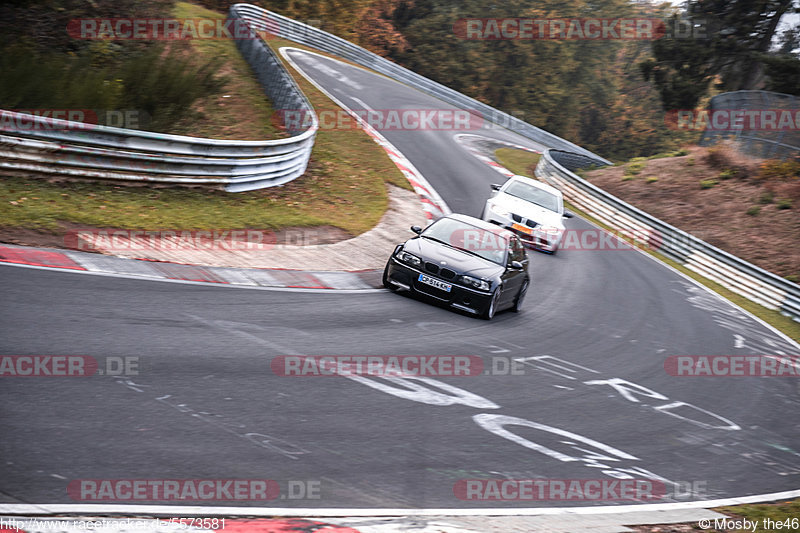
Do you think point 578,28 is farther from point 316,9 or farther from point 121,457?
point 121,457

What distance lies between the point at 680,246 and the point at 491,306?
13901 millimetres

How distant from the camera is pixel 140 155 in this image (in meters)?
14.4

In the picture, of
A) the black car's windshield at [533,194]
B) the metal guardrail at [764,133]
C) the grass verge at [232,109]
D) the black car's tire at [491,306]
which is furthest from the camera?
the metal guardrail at [764,133]

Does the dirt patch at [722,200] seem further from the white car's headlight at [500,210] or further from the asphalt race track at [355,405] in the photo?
the asphalt race track at [355,405]

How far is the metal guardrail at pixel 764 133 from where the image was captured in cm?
2848

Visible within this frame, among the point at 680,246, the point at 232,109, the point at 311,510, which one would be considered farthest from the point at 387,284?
the point at 680,246

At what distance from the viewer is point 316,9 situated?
59594 millimetres

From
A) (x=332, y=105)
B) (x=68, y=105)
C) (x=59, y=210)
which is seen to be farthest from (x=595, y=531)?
(x=332, y=105)

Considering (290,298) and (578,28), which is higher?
(578,28)

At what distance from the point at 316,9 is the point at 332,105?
31.7 m

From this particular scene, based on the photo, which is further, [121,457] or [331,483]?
[331,483]

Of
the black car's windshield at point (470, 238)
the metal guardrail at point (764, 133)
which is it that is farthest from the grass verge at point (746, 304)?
the black car's windshield at point (470, 238)

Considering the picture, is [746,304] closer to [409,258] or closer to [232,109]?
[409,258]

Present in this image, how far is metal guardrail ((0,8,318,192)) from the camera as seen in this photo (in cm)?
1288
